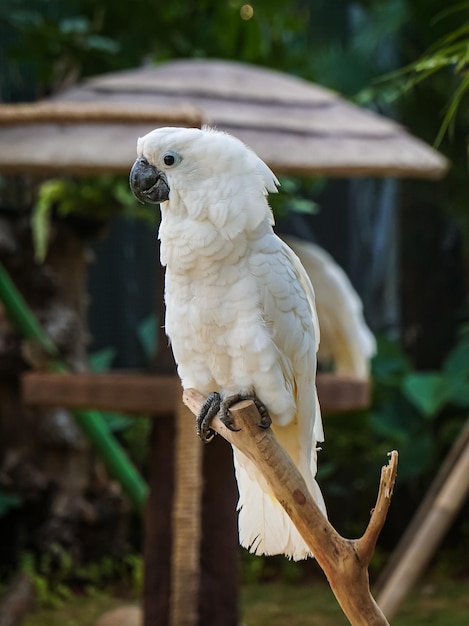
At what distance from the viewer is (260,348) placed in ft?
3.70

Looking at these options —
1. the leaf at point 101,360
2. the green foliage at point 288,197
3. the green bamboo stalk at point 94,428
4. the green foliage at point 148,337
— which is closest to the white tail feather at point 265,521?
the green bamboo stalk at point 94,428

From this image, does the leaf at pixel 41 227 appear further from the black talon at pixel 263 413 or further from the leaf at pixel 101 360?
the black talon at pixel 263 413

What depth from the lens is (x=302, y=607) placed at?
3.61m

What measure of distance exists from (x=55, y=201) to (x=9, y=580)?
151 centimetres

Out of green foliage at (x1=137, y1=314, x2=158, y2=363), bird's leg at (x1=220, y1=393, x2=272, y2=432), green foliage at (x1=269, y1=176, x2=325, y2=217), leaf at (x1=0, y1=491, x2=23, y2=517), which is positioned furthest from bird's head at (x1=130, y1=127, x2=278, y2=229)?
green foliage at (x1=137, y1=314, x2=158, y2=363)

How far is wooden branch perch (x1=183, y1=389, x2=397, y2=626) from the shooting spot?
98 centimetres

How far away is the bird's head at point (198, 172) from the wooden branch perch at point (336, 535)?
285 mm

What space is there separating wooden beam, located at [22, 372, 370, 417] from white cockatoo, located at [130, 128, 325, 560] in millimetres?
1092

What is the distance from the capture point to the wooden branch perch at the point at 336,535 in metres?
0.98

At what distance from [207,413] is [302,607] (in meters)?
2.65

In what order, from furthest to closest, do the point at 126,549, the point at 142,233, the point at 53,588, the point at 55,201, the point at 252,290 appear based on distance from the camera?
the point at 142,233
the point at 126,549
the point at 53,588
the point at 55,201
the point at 252,290

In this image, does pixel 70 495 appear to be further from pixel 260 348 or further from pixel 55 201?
pixel 260 348

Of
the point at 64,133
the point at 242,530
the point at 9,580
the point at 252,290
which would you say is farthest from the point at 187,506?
the point at 9,580

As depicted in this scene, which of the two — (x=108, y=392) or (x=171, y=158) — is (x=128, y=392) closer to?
(x=108, y=392)
